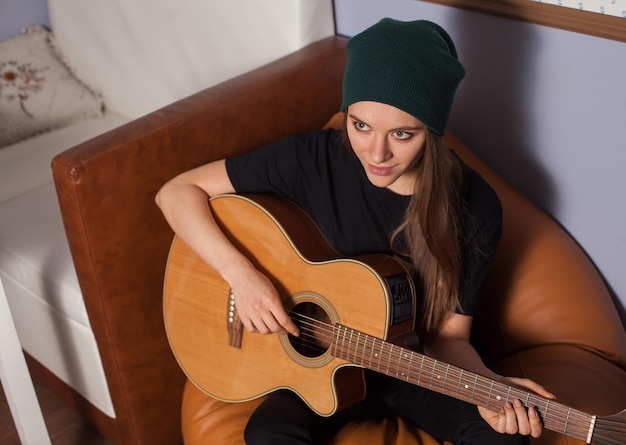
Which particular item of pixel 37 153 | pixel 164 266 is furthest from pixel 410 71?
pixel 37 153

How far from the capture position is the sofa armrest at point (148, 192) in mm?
1524

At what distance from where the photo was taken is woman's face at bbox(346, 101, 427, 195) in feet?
4.19

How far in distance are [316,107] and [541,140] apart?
53 cm

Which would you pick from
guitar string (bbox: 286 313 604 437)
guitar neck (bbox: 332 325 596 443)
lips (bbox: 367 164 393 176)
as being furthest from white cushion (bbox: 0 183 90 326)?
lips (bbox: 367 164 393 176)

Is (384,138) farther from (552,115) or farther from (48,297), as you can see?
(48,297)

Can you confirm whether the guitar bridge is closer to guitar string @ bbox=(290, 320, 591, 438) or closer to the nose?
guitar string @ bbox=(290, 320, 591, 438)

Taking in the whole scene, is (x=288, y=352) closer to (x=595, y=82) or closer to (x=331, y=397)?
(x=331, y=397)

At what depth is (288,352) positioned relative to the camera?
1482 millimetres

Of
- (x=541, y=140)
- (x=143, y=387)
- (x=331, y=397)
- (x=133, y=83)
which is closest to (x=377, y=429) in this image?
(x=331, y=397)

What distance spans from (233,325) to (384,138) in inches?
19.9

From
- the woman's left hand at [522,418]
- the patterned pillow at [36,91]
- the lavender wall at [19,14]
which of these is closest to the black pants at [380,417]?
the woman's left hand at [522,418]

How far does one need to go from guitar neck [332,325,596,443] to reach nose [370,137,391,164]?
1.02 feet

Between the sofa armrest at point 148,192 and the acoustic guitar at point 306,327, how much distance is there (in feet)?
0.33

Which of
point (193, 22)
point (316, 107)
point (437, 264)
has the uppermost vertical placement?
point (193, 22)
